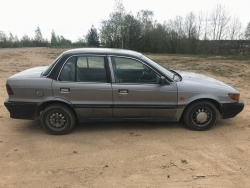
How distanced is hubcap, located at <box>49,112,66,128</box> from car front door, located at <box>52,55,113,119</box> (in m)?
0.34

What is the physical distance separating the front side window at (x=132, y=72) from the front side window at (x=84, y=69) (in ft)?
0.86

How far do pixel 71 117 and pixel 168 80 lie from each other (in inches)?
80.0

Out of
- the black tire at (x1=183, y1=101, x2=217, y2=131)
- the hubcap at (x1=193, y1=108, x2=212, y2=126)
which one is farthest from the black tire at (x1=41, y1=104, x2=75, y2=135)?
the hubcap at (x1=193, y1=108, x2=212, y2=126)

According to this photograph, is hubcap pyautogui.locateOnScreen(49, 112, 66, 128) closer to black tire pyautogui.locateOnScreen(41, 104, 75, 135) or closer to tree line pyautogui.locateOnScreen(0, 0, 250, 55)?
black tire pyautogui.locateOnScreen(41, 104, 75, 135)

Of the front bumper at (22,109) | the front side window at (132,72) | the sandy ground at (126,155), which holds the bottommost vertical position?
the sandy ground at (126,155)

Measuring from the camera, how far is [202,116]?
4.61 m

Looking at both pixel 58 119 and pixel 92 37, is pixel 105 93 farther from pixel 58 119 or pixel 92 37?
pixel 92 37

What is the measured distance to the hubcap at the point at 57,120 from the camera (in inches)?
176

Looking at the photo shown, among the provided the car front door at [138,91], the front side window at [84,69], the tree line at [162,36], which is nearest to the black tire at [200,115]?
the car front door at [138,91]

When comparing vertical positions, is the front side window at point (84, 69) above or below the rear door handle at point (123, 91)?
above

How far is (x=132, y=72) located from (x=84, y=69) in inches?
37.2

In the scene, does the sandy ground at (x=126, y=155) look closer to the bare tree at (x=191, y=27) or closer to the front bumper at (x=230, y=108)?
the front bumper at (x=230, y=108)

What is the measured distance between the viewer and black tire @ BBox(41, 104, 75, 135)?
14.6ft

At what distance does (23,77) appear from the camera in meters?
4.42
